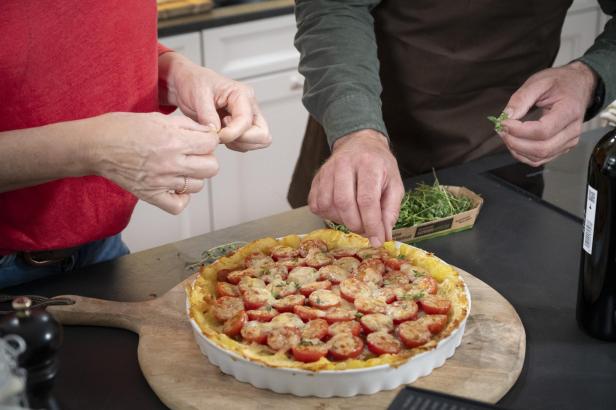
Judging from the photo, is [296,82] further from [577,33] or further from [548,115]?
[548,115]

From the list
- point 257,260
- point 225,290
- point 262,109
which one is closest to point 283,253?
point 257,260

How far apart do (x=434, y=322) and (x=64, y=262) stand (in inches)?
28.1

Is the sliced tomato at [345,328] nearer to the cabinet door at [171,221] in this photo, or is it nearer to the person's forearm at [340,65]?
the person's forearm at [340,65]

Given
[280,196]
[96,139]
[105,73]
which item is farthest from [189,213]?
[96,139]

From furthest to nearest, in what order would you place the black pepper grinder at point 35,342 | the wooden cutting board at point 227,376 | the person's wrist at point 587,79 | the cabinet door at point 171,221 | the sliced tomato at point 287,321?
the cabinet door at point 171,221 < the person's wrist at point 587,79 < the sliced tomato at point 287,321 < the wooden cutting board at point 227,376 < the black pepper grinder at point 35,342

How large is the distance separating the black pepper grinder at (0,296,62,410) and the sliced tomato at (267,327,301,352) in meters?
0.38

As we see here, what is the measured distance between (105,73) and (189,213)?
1.74 m

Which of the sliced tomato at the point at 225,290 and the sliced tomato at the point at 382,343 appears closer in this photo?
the sliced tomato at the point at 382,343

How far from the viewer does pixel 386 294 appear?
1396mm

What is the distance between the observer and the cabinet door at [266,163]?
3252 mm

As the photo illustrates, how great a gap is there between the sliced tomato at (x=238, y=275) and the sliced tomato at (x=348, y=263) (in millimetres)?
151

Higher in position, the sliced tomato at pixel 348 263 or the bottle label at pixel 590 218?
the bottle label at pixel 590 218

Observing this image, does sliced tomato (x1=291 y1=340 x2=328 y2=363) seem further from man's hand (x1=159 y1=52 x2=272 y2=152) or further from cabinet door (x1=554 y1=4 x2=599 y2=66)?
cabinet door (x1=554 y1=4 x2=599 y2=66)

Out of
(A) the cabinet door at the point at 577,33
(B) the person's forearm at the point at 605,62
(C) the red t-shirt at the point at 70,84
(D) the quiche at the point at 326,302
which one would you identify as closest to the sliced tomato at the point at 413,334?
(D) the quiche at the point at 326,302
